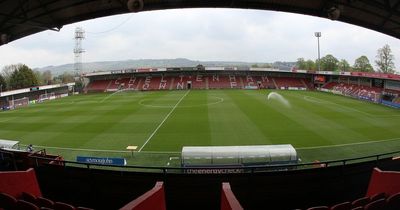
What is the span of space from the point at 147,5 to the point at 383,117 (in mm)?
33014

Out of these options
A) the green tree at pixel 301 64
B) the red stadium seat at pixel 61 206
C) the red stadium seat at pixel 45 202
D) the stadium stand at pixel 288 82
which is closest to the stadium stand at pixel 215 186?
the red stadium seat at pixel 45 202

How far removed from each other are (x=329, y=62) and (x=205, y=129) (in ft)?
357

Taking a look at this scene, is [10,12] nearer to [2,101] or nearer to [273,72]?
[2,101]

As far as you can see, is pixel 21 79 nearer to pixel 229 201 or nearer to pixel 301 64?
pixel 229 201

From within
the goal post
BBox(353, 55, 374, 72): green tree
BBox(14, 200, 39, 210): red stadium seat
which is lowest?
BBox(14, 200, 39, 210): red stadium seat

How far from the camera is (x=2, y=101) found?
5934 cm

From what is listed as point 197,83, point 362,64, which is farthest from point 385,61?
point 197,83

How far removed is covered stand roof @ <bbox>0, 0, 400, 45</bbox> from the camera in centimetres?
1129

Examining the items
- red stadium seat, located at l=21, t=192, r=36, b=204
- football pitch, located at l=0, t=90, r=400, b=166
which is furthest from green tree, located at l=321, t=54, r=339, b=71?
red stadium seat, located at l=21, t=192, r=36, b=204

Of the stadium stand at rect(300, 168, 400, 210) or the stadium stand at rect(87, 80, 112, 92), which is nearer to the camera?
the stadium stand at rect(300, 168, 400, 210)

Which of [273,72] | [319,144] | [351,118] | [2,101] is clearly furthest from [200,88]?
[319,144]

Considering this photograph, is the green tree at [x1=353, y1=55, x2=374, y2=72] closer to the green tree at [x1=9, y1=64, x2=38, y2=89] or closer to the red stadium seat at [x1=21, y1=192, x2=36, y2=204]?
the green tree at [x1=9, y1=64, x2=38, y2=89]

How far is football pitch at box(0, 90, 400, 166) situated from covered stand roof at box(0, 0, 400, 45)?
35.5 feet

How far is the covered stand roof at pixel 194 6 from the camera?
11.3m
